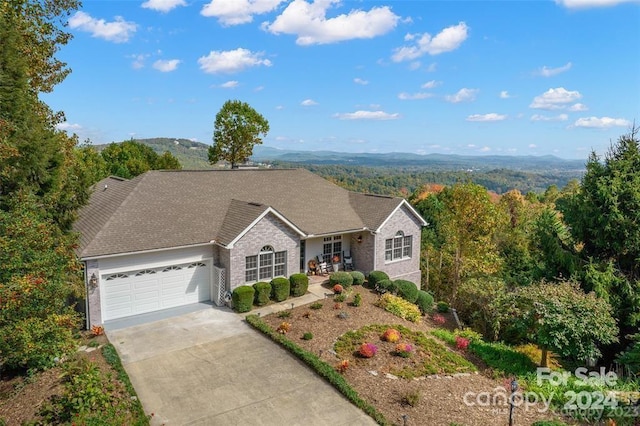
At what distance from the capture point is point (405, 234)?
25.2m

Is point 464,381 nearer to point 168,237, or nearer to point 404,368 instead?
point 404,368

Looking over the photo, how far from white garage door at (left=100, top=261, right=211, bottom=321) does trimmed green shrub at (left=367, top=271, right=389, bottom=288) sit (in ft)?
27.7

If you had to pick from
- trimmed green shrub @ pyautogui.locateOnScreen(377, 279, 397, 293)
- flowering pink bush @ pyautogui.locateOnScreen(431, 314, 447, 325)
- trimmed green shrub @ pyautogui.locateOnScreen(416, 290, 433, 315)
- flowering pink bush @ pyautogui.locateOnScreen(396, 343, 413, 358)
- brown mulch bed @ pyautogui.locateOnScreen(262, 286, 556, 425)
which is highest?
trimmed green shrub @ pyautogui.locateOnScreen(377, 279, 397, 293)

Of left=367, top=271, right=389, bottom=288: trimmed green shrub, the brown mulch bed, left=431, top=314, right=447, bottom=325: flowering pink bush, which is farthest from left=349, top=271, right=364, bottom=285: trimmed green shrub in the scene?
the brown mulch bed

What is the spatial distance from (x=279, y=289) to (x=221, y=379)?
23.4 feet

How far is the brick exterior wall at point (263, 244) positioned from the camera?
19.1m

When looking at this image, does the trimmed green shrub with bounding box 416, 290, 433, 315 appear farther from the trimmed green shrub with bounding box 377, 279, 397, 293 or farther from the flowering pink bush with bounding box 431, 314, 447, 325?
the trimmed green shrub with bounding box 377, 279, 397, 293

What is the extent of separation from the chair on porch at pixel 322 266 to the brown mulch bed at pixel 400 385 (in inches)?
232

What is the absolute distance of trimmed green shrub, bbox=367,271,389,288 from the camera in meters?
22.3

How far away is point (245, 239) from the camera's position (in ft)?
63.3

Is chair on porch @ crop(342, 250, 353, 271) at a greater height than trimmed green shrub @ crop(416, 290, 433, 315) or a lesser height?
greater

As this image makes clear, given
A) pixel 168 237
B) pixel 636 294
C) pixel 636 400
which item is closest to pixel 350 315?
pixel 168 237

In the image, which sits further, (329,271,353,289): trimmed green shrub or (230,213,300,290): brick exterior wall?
(329,271,353,289): trimmed green shrub

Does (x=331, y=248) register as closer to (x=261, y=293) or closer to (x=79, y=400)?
(x=261, y=293)
